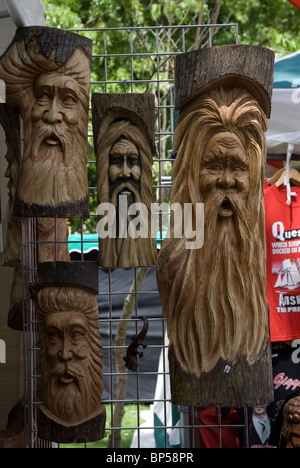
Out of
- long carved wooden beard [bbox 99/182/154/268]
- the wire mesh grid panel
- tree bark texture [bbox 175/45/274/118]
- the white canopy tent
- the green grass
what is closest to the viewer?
tree bark texture [bbox 175/45/274/118]

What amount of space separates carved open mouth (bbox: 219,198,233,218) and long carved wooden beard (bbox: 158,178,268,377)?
0.01 m

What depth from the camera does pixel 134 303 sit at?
386cm

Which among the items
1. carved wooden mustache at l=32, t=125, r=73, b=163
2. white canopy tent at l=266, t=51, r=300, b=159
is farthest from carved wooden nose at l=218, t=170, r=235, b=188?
white canopy tent at l=266, t=51, r=300, b=159

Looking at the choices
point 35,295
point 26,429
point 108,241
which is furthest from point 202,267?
point 26,429

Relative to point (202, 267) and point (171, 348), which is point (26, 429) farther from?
point (202, 267)

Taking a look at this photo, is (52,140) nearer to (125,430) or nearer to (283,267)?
(283,267)

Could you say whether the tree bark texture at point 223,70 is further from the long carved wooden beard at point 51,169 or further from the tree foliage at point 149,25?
the tree foliage at point 149,25

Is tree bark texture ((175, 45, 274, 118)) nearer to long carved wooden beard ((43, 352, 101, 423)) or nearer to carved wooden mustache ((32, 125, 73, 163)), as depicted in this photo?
carved wooden mustache ((32, 125, 73, 163))

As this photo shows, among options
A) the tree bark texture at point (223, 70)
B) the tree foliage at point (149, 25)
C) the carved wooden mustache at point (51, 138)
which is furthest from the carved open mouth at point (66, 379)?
the tree foliage at point (149, 25)

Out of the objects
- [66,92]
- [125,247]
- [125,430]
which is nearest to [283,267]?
[125,247]

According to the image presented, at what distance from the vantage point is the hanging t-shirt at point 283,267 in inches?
107

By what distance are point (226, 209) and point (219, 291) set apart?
24 cm

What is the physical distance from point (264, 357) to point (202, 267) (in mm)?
314

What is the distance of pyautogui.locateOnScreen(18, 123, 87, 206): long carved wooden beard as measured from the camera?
6.14ft
